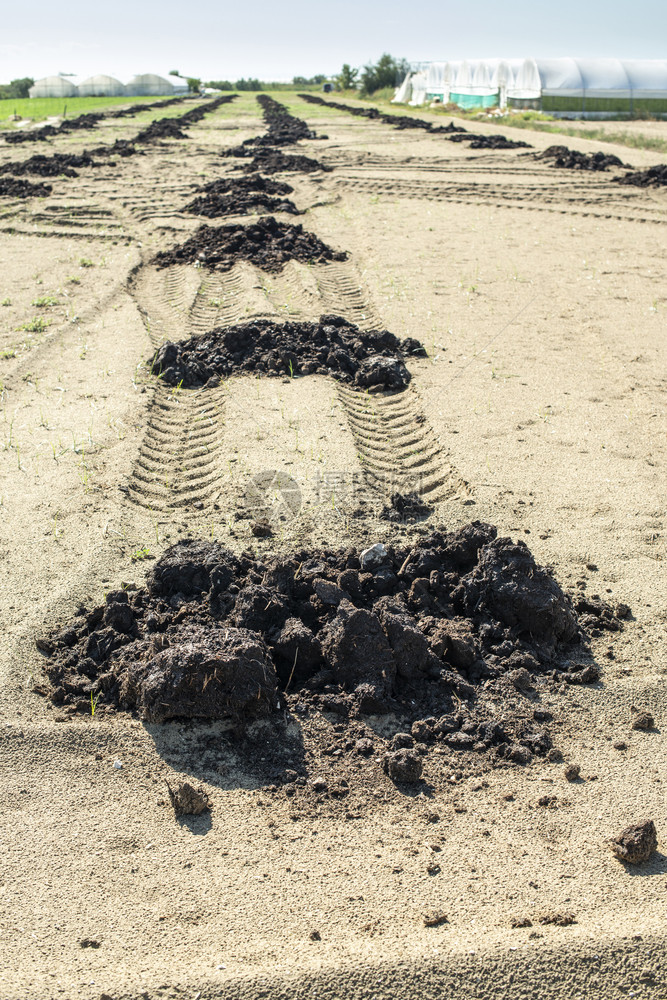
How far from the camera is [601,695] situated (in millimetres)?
3998

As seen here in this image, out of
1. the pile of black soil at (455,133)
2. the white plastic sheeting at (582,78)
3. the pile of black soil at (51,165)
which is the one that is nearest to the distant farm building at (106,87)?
the pile of black soil at (455,133)

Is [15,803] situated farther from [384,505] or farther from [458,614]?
[384,505]

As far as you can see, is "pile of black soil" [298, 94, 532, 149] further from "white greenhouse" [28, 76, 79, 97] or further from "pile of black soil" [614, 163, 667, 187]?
"white greenhouse" [28, 76, 79, 97]

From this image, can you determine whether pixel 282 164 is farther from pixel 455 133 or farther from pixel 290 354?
pixel 290 354

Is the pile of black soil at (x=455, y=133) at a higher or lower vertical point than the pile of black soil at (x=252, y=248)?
higher

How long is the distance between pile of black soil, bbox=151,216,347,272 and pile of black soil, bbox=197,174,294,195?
348 centimetres

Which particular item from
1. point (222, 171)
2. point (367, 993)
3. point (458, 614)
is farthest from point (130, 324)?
point (222, 171)

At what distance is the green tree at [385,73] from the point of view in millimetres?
65250

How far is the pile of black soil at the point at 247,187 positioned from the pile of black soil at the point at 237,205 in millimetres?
526

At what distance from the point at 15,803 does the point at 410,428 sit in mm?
4505

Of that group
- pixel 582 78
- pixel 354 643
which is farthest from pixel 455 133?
pixel 354 643

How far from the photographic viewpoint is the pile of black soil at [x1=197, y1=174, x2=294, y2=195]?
1630 cm

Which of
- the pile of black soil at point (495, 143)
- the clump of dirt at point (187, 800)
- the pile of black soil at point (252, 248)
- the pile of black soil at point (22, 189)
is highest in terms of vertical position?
the pile of black soil at point (495, 143)

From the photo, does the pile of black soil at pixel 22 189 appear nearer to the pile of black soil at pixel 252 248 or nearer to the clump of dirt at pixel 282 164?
the clump of dirt at pixel 282 164
